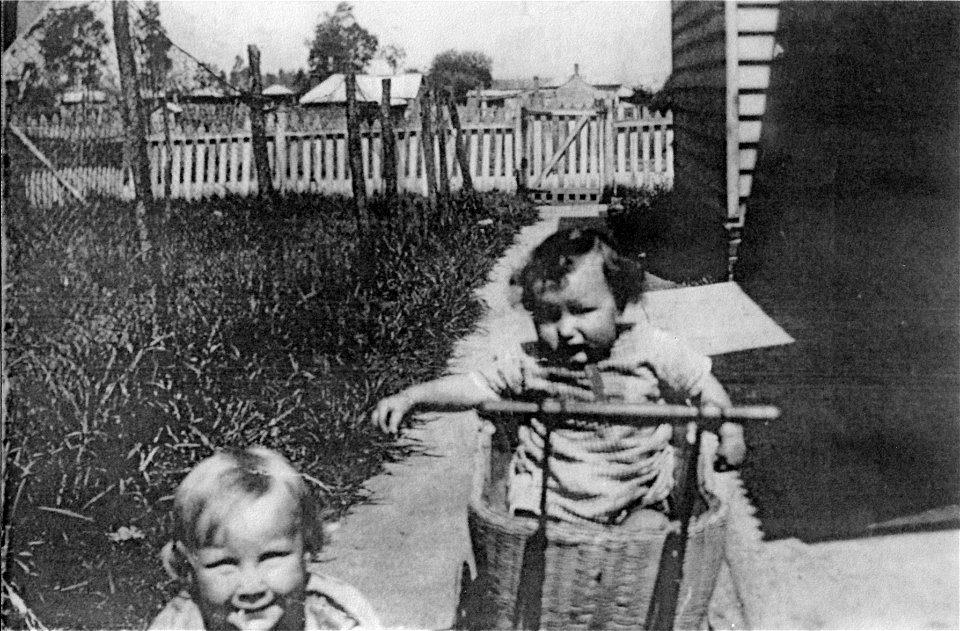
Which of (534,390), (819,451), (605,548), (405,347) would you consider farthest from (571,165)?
(605,548)

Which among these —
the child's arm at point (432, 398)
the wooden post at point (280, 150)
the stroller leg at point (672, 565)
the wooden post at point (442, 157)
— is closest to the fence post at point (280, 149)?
Answer: the wooden post at point (280, 150)

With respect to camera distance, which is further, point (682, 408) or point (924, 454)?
point (924, 454)

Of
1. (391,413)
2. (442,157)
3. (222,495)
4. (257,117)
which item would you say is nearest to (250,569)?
(222,495)

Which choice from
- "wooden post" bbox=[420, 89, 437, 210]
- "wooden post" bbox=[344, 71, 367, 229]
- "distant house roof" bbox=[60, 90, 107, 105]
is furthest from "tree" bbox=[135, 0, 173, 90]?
"wooden post" bbox=[420, 89, 437, 210]

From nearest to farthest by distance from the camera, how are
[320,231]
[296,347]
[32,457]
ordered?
[32,457]
[296,347]
[320,231]

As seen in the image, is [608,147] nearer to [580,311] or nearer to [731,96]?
[731,96]

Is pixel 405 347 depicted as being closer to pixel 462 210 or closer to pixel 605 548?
pixel 605 548

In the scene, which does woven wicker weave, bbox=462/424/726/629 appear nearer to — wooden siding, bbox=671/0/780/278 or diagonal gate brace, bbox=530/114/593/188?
wooden siding, bbox=671/0/780/278
